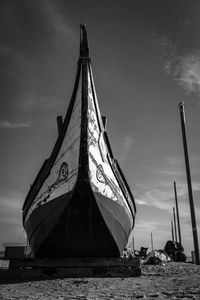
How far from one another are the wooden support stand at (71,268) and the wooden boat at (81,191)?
1.22 ft

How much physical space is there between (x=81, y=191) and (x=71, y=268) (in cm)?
197

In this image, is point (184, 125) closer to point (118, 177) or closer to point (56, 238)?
point (118, 177)

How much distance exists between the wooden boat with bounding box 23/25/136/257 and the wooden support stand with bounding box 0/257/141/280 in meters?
0.37

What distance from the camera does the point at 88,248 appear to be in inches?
297

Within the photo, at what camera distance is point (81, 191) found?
6.98m

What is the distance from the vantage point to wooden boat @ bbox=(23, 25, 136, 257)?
7.10 metres

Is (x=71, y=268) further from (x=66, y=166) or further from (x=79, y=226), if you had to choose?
(x=66, y=166)

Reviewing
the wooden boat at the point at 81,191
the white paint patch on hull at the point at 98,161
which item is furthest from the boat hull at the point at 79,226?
the white paint patch on hull at the point at 98,161

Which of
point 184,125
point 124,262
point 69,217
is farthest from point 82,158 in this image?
point 184,125

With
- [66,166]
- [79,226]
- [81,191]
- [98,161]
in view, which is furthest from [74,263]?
[98,161]

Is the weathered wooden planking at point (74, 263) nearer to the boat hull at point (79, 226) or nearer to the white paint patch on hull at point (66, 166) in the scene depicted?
the boat hull at point (79, 226)

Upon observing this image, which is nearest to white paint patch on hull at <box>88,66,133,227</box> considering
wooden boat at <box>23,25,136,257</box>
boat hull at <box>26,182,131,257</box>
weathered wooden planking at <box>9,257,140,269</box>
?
wooden boat at <box>23,25,136,257</box>

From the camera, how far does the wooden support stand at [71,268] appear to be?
6.98 meters

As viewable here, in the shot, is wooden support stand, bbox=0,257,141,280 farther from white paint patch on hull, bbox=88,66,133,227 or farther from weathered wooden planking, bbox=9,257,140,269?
white paint patch on hull, bbox=88,66,133,227
